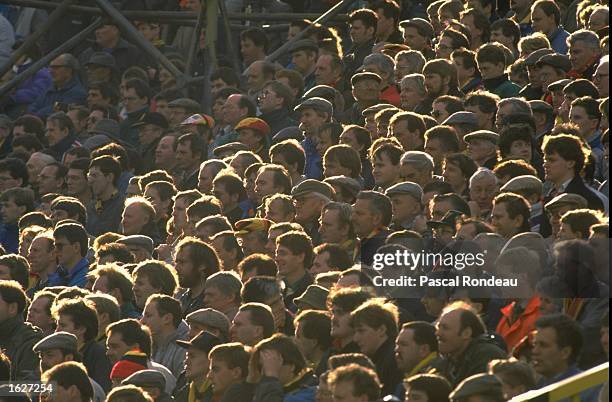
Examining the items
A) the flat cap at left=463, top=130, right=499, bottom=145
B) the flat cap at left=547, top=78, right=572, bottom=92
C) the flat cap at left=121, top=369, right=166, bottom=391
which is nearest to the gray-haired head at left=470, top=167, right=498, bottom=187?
the flat cap at left=463, top=130, right=499, bottom=145

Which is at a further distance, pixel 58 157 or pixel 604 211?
pixel 58 157

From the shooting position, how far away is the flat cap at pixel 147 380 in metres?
10.5

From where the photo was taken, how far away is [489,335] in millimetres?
9664

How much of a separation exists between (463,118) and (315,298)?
3.10 metres

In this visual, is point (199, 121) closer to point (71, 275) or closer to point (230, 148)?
point (230, 148)

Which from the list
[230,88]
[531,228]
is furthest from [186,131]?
[531,228]

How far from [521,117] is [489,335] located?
3.79 metres

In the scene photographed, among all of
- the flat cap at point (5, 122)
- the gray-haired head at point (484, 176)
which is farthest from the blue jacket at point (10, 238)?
the gray-haired head at point (484, 176)

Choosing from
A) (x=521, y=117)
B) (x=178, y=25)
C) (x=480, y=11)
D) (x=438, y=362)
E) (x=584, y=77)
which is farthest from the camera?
(x=178, y=25)

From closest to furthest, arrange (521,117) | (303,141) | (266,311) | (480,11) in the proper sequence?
(266,311) < (521,117) < (303,141) < (480,11)

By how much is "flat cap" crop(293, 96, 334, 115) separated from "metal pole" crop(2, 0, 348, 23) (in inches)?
177

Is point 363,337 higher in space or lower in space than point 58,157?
lower

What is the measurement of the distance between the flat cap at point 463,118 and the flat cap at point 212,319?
3.18 meters

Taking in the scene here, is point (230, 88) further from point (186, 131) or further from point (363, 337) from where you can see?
point (363, 337)
